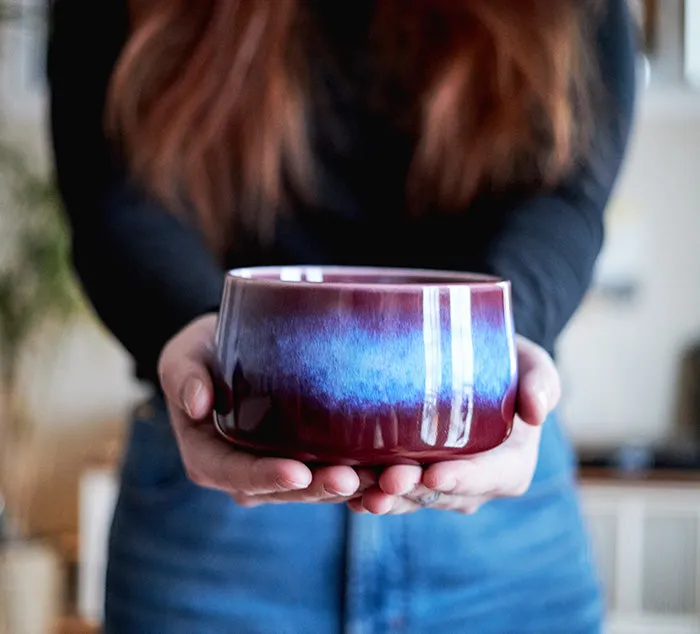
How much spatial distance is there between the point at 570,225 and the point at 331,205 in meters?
0.19

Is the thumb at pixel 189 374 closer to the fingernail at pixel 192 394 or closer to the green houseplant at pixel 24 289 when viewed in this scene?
the fingernail at pixel 192 394

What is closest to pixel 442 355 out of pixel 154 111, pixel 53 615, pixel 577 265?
pixel 577 265

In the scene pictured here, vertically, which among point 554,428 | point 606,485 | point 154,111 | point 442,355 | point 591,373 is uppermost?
point 154,111

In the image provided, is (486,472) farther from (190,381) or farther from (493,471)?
(190,381)

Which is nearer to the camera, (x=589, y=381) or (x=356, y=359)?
(x=356, y=359)

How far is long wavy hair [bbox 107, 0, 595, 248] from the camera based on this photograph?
23.4 inches

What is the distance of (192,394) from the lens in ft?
1.23

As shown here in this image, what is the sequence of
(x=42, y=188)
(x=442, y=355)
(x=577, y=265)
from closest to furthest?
(x=442, y=355)
(x=577, y=265)
(x=42, y=188)

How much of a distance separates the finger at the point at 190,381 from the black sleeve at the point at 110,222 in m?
0.09

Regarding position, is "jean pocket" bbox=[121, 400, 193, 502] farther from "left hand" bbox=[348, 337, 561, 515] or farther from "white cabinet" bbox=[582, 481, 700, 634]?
"white cabinet" bbox=[582, 481, 700, 634]

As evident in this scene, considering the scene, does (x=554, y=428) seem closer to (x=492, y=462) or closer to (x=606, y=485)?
(x=492, y=462)

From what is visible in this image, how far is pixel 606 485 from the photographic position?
227 cm

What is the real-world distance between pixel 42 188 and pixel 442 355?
2.11m

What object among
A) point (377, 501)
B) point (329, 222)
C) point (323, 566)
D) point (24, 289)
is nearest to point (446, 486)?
point (377, 501)
